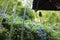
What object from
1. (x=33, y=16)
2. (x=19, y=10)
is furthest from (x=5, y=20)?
(x=33, y=16)

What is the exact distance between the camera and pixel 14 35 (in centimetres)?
680

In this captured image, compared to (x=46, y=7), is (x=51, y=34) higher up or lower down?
lower down

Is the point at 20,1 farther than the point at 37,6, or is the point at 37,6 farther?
the point at 20,1

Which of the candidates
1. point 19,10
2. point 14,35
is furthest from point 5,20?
point 19,10

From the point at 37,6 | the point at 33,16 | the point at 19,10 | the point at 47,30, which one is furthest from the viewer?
the point at 33,16

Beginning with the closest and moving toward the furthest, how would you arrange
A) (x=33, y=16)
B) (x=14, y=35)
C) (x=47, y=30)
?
(x=14, y=35), (x=47, y=30), (x=33, y=16)

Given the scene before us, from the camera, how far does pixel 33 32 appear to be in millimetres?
6957

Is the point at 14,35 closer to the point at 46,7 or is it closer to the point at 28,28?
the point at 28,28

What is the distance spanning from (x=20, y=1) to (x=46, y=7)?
5668 mm

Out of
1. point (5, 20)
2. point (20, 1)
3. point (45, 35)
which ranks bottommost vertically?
point (45, 35)

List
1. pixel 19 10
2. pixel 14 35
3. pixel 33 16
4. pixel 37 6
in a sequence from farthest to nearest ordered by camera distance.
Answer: pixel 33 16 → pixel 19 10 → pixel 14 35 → pixel 37 6

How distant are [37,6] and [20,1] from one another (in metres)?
5.73

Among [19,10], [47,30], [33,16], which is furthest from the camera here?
[33,16]

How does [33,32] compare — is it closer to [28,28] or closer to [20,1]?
[28,28]
